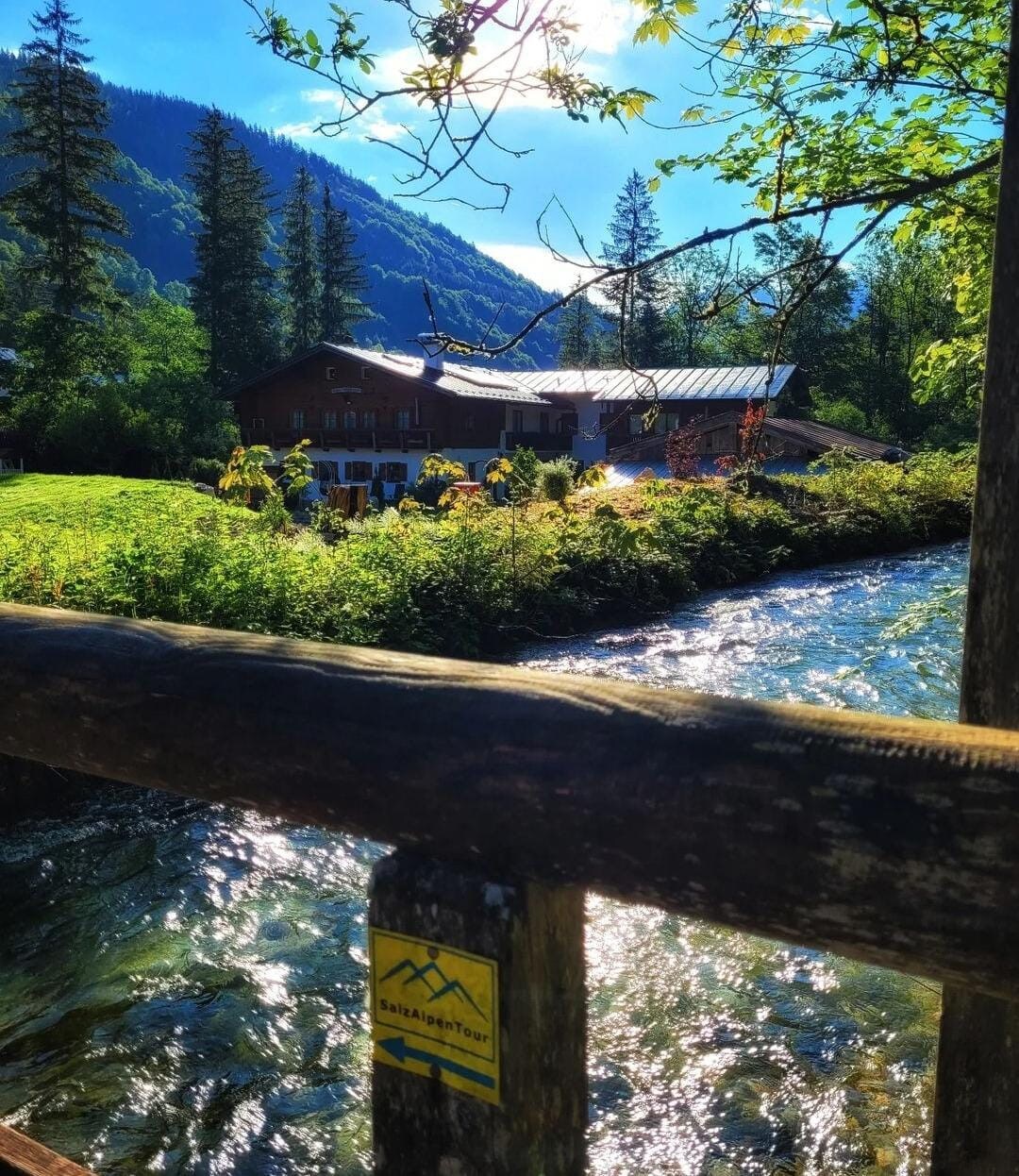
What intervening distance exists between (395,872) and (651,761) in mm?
400

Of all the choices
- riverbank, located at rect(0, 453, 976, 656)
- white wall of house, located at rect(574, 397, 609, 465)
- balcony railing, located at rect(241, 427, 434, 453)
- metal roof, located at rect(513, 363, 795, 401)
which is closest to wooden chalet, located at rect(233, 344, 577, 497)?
balcony railing, located at rect(241, 427, 434, 453)

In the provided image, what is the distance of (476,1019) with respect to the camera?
1.20m

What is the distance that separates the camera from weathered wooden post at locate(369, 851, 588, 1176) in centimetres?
119

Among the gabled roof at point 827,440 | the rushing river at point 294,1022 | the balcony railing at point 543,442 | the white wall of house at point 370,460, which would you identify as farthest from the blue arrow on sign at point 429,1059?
the balcony railing at point 543,442

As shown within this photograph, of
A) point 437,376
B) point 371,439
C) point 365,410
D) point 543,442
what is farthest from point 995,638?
point 543,442

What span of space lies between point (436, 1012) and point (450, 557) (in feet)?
36.1

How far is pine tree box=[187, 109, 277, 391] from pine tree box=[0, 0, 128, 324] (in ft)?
37.0

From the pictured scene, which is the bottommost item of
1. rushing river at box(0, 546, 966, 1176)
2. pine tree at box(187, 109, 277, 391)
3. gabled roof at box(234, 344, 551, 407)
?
rushing river at box(0, 546, 966, 1176)

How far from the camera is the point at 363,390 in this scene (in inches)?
1679

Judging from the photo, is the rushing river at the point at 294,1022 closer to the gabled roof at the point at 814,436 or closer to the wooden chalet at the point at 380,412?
the gabled roof at the point at 814,436

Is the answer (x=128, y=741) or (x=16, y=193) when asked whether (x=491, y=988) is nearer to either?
(x=128, y=741)

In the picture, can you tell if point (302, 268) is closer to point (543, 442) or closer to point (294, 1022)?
point (543, 442)

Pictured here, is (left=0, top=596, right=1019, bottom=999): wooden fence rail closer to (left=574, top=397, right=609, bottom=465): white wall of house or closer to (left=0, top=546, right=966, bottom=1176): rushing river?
(left=0, top=546, right=966, bottom=1176): rushing river

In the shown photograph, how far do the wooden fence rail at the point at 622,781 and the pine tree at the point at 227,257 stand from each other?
56956 millimetres
